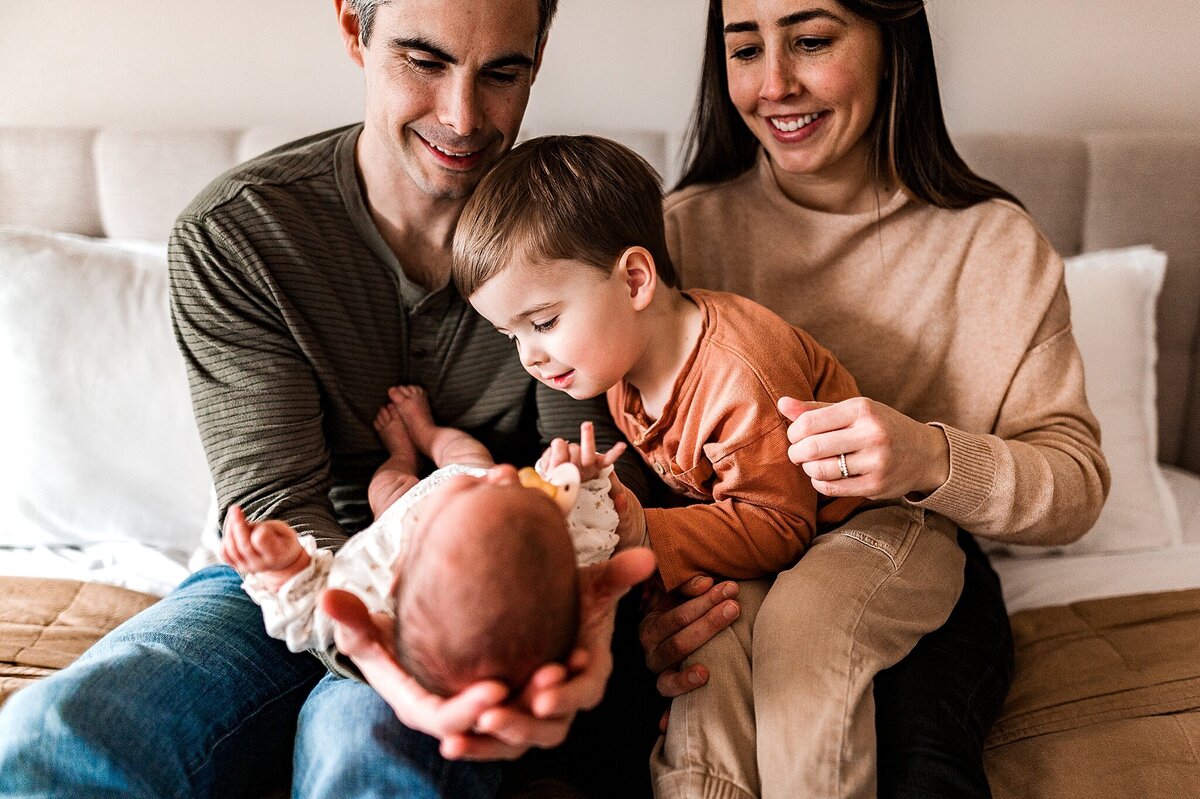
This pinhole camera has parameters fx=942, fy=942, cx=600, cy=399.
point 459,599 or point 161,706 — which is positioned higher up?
point 459,599

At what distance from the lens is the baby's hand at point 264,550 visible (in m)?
0.97

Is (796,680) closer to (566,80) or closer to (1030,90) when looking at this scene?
(566,80)

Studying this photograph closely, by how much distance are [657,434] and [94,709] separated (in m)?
0.76

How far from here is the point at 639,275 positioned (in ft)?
4.18

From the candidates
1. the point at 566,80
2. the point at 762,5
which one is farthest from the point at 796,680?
the point at 566,80

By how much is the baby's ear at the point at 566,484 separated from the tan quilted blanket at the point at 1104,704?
693 millimetres

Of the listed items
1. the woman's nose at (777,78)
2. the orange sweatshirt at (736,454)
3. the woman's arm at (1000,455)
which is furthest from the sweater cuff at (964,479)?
the woman's nose at (777,78)

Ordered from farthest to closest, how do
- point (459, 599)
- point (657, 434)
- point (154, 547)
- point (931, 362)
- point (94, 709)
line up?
point (154, 547)
point (931, 362)
point (657, 434)
point (94, 709)
point (459, 599)

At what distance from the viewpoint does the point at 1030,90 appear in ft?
Answer: 7.07

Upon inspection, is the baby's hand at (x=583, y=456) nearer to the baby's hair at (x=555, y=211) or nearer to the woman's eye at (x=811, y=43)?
the baby's hair at (x=555, y=211)

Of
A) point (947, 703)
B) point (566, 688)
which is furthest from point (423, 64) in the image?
point (947, 703)

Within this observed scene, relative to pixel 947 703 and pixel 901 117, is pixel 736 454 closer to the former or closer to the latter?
pixel 947 703

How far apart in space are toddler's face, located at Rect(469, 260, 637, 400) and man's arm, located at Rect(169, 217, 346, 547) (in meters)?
0.30

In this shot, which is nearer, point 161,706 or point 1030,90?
point 161,706
